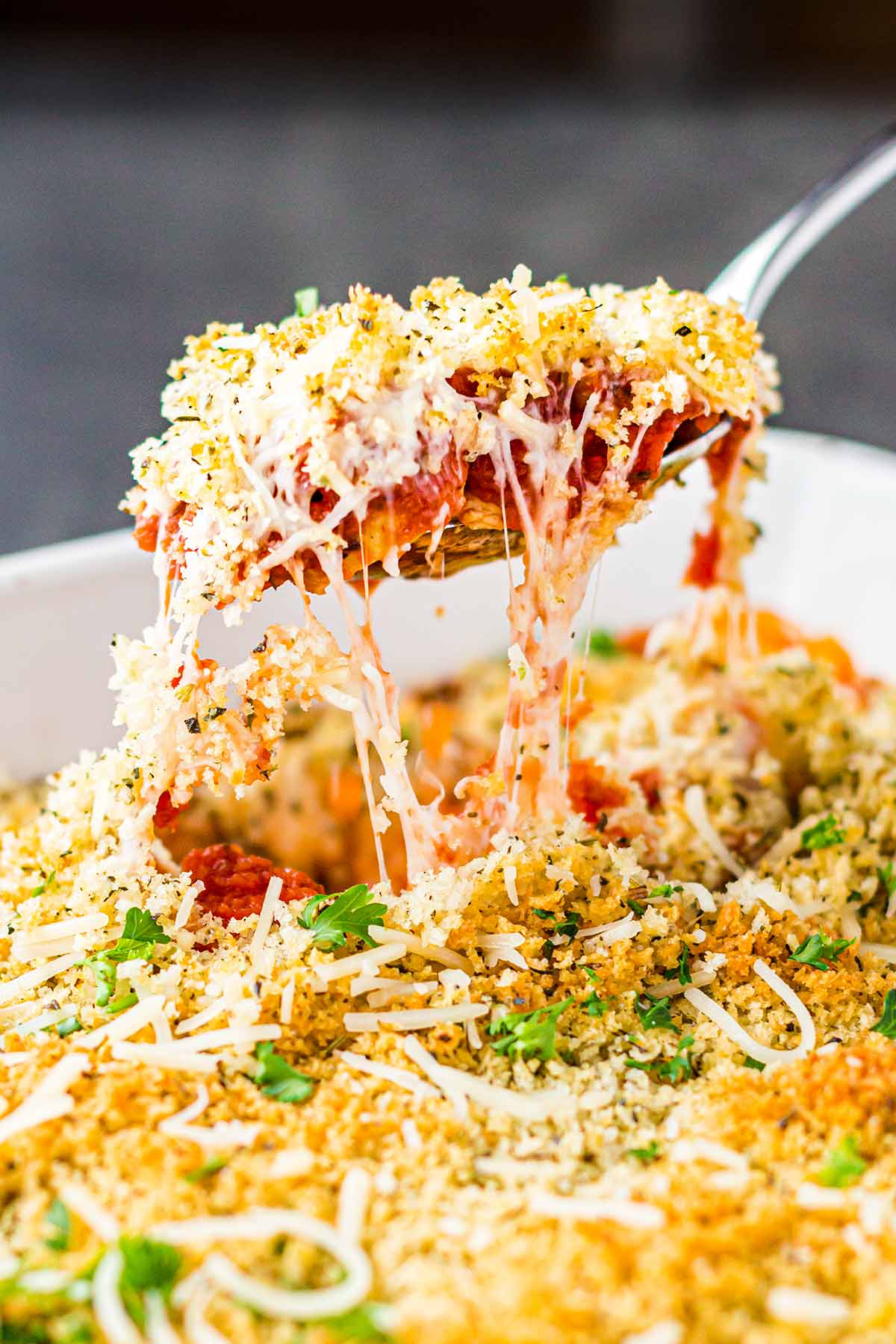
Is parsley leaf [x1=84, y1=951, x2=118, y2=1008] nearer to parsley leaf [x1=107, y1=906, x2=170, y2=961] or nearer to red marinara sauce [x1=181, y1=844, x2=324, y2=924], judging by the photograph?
parsley leaf [x1=107, y1=906, x2=170, y2=961]

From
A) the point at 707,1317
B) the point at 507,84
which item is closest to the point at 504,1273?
the point at 707,1317

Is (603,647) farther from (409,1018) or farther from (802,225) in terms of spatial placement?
(409,1018)

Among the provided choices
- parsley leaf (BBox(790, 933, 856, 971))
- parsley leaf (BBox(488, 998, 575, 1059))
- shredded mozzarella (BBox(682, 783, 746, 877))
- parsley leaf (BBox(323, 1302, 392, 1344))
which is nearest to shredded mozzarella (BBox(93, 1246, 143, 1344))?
parsley leaf (BBox(323, 1302, 392, 1344))

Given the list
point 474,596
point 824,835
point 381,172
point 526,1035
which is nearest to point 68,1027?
point 526,1035

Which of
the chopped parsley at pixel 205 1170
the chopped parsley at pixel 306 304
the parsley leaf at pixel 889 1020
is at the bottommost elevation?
the parsley leaf at pixel 889 1020

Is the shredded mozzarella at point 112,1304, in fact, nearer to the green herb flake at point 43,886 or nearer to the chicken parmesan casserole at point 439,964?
the chicken parmesan casserole at point 439,964

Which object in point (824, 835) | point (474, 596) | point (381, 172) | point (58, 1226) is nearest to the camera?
point (58, 1226)

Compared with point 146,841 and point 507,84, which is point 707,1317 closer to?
point 146,841

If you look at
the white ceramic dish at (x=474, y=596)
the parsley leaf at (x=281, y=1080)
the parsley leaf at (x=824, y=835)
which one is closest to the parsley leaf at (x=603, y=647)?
the white ceramic dish at (x=474, y=596)
